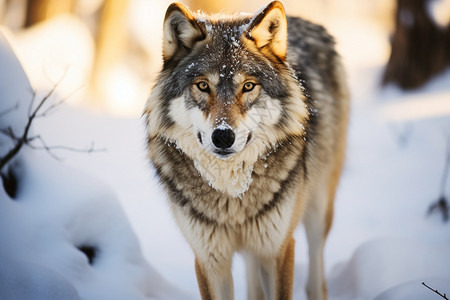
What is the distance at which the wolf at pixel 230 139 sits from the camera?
2434 millimetres

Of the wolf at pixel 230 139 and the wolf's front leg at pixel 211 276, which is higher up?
the wolf at pixel 230 139

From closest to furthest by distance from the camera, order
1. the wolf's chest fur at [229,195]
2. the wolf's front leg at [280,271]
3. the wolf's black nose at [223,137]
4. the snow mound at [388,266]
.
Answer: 1. the wolf's black nose at [223,137]
2. the wolf's chest fur at [229,195]
3. the wolf's front leg at [280,271]
4. the snow mound at [388,266]

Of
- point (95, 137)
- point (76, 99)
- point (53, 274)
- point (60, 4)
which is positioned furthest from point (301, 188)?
point (60, 4)

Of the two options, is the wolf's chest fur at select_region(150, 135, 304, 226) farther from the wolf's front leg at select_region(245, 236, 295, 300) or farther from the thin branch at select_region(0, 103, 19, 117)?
the thin branch at select_region(0, 103, 19, 117)

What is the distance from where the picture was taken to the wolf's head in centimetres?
239

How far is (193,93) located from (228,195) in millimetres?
713

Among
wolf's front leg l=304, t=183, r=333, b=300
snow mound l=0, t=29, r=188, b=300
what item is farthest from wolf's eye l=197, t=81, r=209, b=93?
wolf's front leg l=304, t=183, r=333, b=300

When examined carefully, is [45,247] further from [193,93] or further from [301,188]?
[301,188]

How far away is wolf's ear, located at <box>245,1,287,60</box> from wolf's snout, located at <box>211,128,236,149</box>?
709 mm

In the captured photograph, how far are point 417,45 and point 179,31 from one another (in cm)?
659

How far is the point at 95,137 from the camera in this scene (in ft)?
23.2

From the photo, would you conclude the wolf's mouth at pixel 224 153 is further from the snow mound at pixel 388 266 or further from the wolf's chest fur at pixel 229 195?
the snow mound at pixel 388 266

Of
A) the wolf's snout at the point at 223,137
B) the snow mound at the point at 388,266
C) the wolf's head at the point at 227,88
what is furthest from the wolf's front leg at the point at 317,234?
the wolf's snout at the point at 223,137

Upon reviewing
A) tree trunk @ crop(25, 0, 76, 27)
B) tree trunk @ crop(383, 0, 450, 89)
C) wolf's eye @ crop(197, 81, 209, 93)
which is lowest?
wolf's eye @ crop(197, 81, 209, 93)
